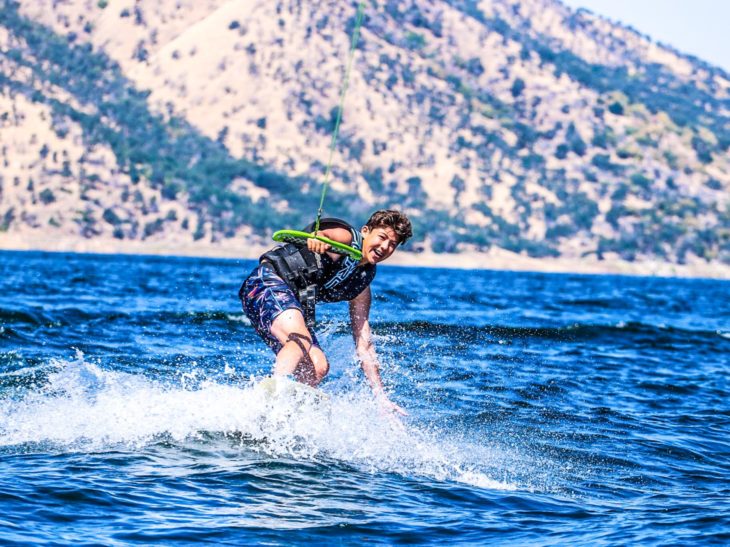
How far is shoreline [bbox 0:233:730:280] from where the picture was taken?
85938mm

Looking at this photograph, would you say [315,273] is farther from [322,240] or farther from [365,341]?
[365,341]

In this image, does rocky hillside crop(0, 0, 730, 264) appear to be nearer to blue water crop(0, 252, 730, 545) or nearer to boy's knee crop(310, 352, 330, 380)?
blue water crop(0, 252, 730, 545)

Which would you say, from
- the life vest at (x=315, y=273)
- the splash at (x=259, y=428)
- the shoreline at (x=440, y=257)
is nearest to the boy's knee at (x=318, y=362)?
the splash at (x=259, y=428)

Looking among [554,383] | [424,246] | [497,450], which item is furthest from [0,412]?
[424,246]

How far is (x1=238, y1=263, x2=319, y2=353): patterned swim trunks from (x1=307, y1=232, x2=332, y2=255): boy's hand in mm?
467

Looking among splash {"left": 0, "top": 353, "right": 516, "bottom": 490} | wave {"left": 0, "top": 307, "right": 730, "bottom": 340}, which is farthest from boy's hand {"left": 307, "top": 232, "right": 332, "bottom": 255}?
wave {"left": 0, "top": 307, "right": 730, "bottom": 340}

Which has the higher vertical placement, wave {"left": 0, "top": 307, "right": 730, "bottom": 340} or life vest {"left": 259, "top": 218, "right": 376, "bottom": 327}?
life vest {"left": 259, "top": 218, "right": 376, "bottom": 327}

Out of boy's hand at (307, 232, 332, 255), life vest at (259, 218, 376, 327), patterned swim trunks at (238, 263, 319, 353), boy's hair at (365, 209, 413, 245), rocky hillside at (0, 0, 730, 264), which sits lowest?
patterned swim trunks at (238, 263, 319, 353)

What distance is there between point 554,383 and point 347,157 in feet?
332

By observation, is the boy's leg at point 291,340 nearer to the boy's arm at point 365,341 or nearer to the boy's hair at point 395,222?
the boy's arm at point 365,341

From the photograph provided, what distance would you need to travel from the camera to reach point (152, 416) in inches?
354

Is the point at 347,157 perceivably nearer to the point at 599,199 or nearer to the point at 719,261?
the point at 599,199

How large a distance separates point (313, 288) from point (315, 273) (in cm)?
14

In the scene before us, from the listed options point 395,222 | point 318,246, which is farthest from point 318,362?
point 395,222
